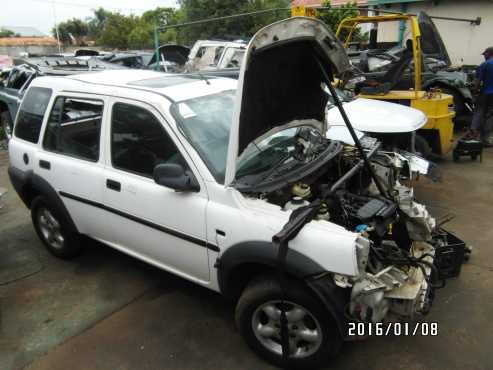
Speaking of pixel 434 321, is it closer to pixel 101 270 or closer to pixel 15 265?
pixel 101 270

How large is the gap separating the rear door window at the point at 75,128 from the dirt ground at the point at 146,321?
1.20 meters

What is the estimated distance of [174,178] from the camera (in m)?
2.79

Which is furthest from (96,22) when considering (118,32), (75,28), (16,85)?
(16,85)

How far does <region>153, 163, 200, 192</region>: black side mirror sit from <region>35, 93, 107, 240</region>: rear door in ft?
2.86

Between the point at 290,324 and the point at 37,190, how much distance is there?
2.80 meters

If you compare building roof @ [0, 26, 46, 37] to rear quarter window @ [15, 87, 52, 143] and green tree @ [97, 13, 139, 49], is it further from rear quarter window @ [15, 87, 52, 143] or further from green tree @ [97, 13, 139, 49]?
rear quarter window @ [15, 87, 52, 143]

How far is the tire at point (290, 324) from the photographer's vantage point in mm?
2553

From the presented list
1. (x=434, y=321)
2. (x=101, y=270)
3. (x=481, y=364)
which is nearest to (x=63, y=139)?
(x=101, y=270)

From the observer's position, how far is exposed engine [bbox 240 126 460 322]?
2443 millimetres

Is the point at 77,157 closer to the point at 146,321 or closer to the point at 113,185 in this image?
the point at 113,185

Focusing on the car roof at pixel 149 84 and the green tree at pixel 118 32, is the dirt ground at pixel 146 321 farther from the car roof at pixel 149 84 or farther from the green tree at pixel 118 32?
the green tree at pixel 118 32

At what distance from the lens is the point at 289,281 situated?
8.50ft

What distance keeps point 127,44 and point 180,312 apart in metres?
42.0

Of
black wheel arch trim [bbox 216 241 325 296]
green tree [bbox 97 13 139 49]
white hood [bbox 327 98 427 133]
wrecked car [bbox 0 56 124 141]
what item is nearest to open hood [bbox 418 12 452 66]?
white hood [bbox 327 98 427 133]
